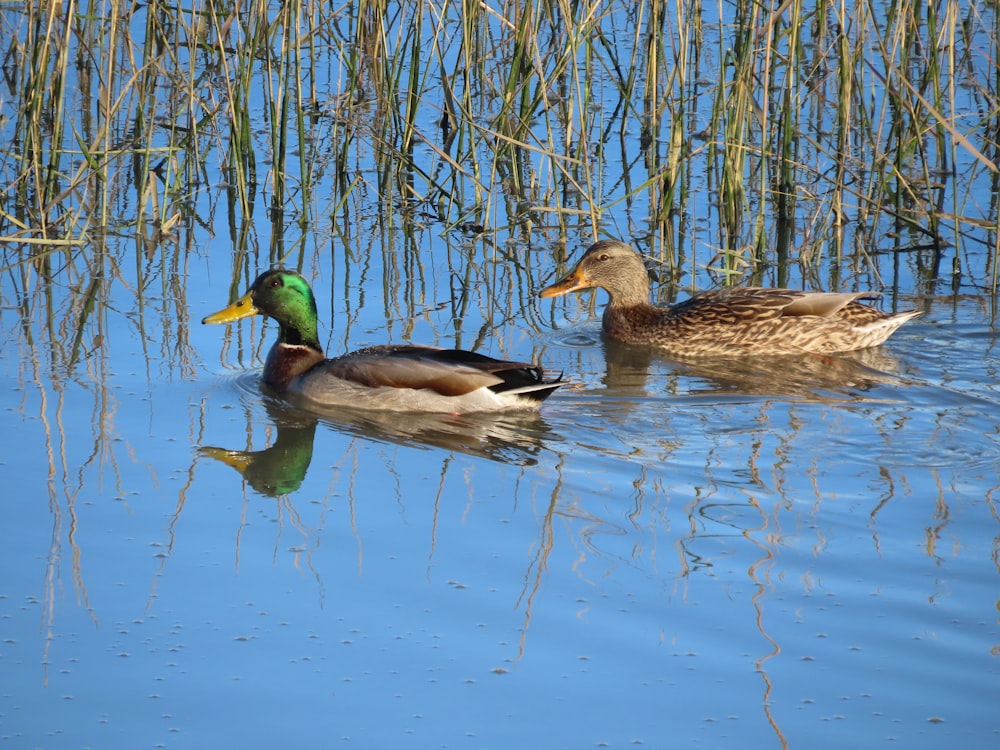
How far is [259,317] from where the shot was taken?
27.9 ft

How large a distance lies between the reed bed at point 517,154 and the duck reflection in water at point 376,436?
1980mm

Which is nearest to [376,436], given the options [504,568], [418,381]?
[418,381]

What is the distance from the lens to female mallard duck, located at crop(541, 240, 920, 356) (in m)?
7.86

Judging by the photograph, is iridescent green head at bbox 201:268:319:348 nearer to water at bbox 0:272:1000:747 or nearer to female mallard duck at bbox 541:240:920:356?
water at bbox 0:272:1000:747

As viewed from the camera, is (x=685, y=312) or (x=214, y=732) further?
(x=685, y=312)

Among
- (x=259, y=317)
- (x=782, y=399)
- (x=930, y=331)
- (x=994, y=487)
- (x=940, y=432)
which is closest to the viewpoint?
(x=994, y=487)

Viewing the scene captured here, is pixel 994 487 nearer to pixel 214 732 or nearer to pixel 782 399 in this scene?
pixel 782 399

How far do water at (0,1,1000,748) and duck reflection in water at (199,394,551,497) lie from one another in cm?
2

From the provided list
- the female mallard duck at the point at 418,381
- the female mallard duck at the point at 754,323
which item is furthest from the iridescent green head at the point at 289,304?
the female mallard duck at the point at 754,323

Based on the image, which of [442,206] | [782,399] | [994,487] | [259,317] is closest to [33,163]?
[259,317]

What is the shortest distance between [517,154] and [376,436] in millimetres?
4067

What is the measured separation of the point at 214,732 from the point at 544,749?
0.86 metres

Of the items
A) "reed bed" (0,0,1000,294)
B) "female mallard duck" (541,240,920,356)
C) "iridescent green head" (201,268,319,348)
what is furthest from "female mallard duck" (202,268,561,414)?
"reed bed" (0,0,1000,294)

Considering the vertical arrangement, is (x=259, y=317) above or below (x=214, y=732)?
above
